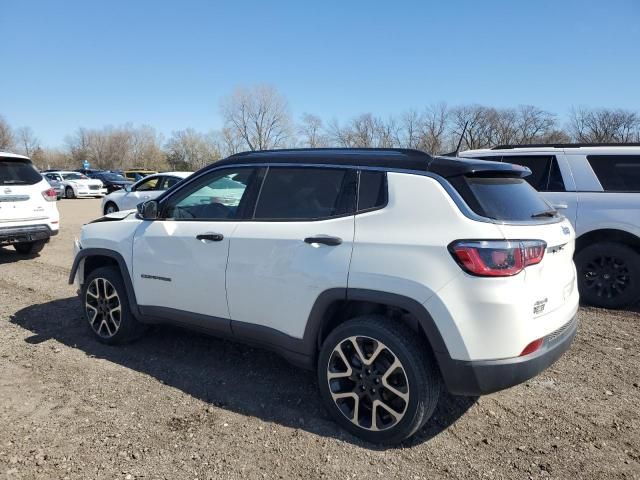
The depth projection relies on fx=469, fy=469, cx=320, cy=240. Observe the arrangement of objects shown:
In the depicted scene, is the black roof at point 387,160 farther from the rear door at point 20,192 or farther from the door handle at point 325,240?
the rear door at point 20,192

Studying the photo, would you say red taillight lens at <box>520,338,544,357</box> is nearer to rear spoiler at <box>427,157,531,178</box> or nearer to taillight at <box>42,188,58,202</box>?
rear spoiler at <box>427,157,531,178</box>

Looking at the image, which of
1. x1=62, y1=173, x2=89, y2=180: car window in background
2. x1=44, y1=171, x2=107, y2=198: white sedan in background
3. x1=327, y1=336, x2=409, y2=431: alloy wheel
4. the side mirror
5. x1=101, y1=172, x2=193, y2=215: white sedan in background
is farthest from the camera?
x1=62, y1=173, x2=89, y2=180: car window in background

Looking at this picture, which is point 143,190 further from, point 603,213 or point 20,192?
point 603,213

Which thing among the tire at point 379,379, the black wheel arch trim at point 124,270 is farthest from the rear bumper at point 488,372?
the black wheel arch trim at point 124,270

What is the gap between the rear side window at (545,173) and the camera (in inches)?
234

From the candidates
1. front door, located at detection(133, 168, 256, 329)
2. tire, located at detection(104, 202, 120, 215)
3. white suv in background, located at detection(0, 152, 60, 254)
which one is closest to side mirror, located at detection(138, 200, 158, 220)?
front door, located at detection(133, 168, 256, 329)

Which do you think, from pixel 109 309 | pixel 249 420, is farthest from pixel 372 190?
pixel 109 309

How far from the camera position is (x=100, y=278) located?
4.36m

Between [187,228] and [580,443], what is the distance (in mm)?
3086

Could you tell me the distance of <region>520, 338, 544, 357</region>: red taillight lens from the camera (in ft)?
8.49

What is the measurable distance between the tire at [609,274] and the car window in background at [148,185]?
10916mm

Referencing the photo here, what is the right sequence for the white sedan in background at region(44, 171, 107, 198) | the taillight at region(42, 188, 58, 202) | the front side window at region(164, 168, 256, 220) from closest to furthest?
the front side window at region(164, 168, 256, 220)
the taillight at region(42, 188, 58, 202)
the white sedan in background at region(44, 171, 107, 198)

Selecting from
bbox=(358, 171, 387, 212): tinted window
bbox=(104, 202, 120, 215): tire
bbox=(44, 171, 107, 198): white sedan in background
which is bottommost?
bbox=(44, 171, 107, 198): white sedan in background

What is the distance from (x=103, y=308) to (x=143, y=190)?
965cm
